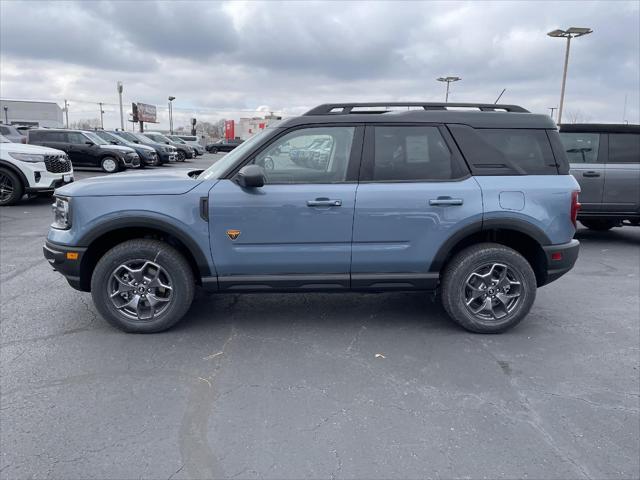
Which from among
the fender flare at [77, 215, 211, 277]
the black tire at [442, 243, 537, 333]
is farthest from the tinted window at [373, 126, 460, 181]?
the fender flare at [77, 215, 211, 277]

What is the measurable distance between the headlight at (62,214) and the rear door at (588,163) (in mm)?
7393

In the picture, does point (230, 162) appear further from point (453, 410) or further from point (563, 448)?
point (563, 448)

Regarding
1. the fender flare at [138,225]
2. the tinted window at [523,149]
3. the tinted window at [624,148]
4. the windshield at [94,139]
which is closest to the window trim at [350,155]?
the fender flare at [138,225]

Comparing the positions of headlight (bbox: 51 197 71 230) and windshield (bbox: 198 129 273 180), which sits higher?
windshield (bbox: 198 129 273 180)

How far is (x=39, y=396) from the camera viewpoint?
3.20 meters

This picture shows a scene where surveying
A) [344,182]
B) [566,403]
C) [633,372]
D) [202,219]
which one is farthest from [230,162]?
[633,372]

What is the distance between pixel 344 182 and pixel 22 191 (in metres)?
9.80

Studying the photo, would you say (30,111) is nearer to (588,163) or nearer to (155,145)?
(155,145)

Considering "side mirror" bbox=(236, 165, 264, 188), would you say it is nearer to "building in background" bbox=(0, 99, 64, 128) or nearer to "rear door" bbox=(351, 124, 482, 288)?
"rear door" bbox=(351, 124, 482, 288)

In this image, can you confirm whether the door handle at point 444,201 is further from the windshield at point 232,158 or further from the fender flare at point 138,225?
the fender flare at point 138,225

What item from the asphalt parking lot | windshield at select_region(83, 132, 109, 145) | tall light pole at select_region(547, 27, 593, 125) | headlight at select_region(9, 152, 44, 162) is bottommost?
the asphalt parking lot

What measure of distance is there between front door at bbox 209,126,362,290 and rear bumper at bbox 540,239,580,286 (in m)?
1.76

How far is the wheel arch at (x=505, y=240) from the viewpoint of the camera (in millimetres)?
4180

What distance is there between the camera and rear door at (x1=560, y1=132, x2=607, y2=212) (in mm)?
8047
